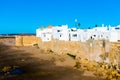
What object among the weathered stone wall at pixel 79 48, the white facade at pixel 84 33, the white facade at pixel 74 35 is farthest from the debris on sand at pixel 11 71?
the white facade at pixel 74 35

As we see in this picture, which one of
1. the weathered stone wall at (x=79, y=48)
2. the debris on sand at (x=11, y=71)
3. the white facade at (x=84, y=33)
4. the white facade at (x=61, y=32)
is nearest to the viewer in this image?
the debris on sand at (x=11, y=71)

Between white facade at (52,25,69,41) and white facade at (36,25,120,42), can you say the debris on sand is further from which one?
white facade at (52,25,69,41)

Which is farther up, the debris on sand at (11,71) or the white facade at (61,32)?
the white facade at (61,32)

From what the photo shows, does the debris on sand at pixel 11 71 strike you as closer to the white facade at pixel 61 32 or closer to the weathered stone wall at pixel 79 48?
the weathered stone wall at pixel 79 48

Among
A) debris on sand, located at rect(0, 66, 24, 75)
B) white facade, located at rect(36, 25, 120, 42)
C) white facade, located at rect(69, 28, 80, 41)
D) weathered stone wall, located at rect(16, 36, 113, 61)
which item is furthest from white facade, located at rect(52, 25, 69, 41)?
debris on sand, located at rect(0, 66, 24, 75)

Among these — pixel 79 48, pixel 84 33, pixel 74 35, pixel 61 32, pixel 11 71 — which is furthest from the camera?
pixel 61 32

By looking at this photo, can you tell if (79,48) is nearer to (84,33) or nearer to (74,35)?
(84,33)

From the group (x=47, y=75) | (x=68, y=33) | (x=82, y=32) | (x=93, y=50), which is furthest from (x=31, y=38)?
(x=47, y=75)

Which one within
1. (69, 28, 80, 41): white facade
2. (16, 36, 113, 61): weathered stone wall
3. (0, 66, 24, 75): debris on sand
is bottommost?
(0, 66, 24, 75): debris on sand

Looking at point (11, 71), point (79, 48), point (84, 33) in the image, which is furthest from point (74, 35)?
point (11, 71)

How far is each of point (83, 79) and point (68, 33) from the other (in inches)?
1345

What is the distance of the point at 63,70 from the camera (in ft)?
114

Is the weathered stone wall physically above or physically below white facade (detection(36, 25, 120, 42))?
below

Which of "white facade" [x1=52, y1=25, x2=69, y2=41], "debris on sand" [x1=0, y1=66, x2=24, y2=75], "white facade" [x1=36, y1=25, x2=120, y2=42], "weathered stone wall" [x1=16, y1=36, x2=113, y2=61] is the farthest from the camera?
"white facade" [x1=52, y1=25, x2=69, y2=41]
